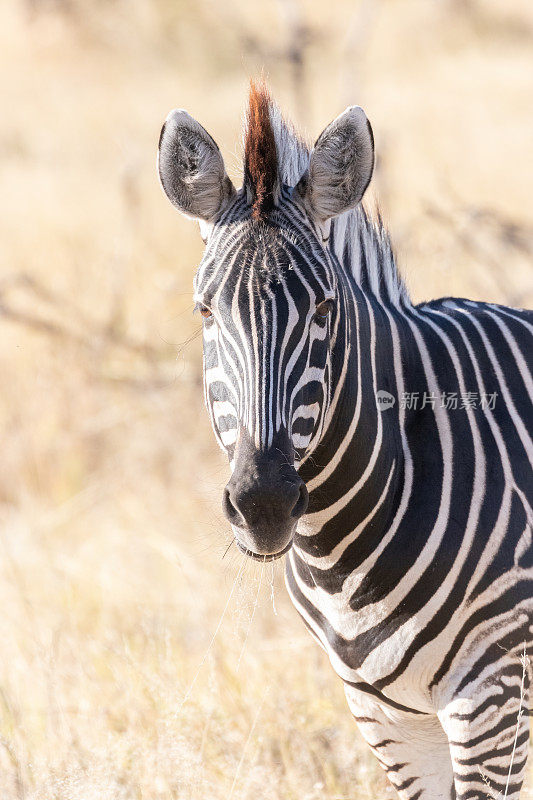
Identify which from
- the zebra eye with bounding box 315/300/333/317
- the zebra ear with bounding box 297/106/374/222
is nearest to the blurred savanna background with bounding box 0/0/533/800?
the zebra ear with bounding box 297/106/374/222

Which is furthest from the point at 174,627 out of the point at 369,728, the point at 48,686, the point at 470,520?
the point at 470,520

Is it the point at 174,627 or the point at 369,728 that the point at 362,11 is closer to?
the point at 174,627

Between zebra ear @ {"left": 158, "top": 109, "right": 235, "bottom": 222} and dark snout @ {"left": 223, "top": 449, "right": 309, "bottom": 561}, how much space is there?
89cm

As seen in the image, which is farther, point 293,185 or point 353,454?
point 293,185

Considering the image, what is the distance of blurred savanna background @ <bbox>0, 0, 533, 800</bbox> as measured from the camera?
4145 mm

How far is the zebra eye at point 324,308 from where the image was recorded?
8.36 ft

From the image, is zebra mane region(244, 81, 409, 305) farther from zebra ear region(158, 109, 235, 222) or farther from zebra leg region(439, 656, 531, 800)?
zebra leg region(439, 656, 531, 800)

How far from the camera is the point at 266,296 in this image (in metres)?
2.48

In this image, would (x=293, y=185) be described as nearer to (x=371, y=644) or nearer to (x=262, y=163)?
(x=262, y=163)

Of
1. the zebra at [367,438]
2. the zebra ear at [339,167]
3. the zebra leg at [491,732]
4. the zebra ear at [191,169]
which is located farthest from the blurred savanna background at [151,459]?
the zebra leg at [491,732]

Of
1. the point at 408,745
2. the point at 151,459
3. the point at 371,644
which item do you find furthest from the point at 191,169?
the point at 151,459

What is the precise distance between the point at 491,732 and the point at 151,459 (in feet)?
17.7

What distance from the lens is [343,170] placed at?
2.76 metres

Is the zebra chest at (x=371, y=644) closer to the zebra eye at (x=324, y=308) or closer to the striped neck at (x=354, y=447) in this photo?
the striped neck at (x=354, y=447)
